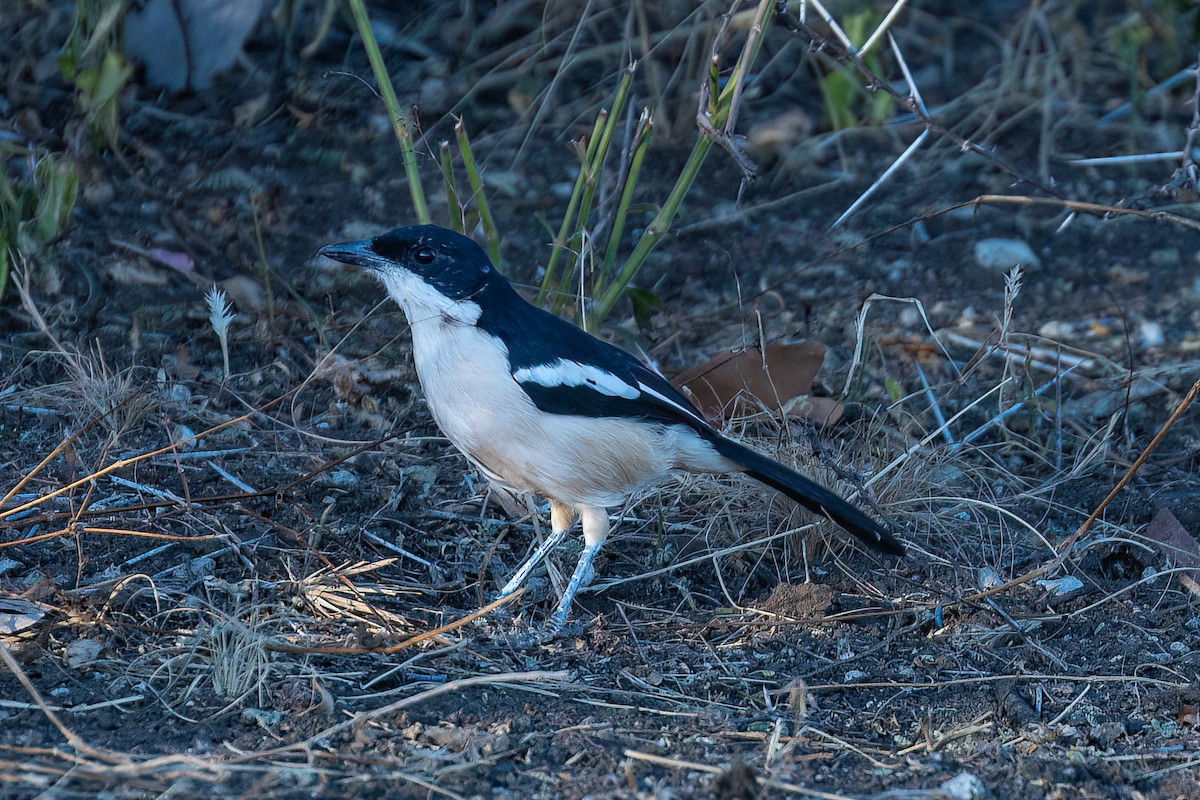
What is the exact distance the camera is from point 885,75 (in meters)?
7.58

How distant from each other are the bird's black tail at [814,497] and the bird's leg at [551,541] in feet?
1.82

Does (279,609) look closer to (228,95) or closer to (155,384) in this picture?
(155,384)

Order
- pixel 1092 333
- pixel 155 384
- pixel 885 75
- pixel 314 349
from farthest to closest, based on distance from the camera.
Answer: pixel 885 75 < pixel 1092 333 < pixel 314 349 < pixel 155 384

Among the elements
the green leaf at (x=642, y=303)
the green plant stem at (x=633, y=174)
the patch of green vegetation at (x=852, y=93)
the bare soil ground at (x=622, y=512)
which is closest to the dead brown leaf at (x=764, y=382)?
the bare soil ground at (x=622, y=512)

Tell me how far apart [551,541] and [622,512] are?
470 millimetres

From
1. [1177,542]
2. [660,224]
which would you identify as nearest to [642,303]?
[660,224]

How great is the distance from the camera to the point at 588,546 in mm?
4176

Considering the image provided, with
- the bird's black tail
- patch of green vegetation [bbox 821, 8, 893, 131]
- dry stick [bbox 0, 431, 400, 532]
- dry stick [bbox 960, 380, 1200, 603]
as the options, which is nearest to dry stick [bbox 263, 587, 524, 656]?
dry stick [bbox 0, 431, 400, 532]

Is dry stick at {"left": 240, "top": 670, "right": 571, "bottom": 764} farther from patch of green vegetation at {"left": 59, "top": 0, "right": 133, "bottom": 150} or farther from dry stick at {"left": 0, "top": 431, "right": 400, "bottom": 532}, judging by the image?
patch of green vegetation at {"left": 59, "top": 0, "right": 133, "bottom": 150}

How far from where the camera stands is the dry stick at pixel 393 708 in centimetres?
297

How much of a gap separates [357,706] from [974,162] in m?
5.10

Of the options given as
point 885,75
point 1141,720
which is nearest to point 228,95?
point 885,75

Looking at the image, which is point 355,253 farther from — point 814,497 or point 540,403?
point 814,497

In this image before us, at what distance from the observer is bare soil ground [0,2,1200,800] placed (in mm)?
3252
